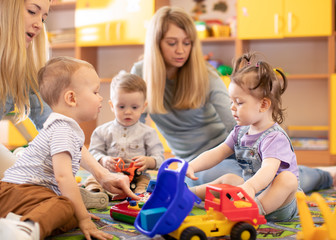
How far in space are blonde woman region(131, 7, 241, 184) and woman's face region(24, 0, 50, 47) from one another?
23.8 inches

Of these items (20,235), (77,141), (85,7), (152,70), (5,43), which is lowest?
(20,235)

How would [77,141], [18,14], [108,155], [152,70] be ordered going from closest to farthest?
1. [77,141]
2. [18,14]
3. [108,155]
4. [152,70]

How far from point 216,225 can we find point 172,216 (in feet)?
0.44

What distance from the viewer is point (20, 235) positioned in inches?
40.5

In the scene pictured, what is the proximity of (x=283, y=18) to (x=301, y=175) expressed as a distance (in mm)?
1916

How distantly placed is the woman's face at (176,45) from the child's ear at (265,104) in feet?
2.30

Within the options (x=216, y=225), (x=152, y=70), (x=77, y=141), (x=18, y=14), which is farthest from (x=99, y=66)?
(x=216, y=225)

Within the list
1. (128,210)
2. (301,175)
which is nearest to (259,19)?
(301,175)

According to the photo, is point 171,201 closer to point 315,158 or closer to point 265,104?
point 265,104

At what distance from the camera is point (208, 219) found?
3.94 feet

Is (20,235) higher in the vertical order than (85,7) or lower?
lower

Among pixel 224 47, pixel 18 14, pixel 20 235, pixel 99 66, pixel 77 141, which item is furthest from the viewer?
pixel 99 66

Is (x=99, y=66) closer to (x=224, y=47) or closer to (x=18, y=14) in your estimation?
(x=224, y=47)

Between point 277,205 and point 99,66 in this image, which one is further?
point 99,66
